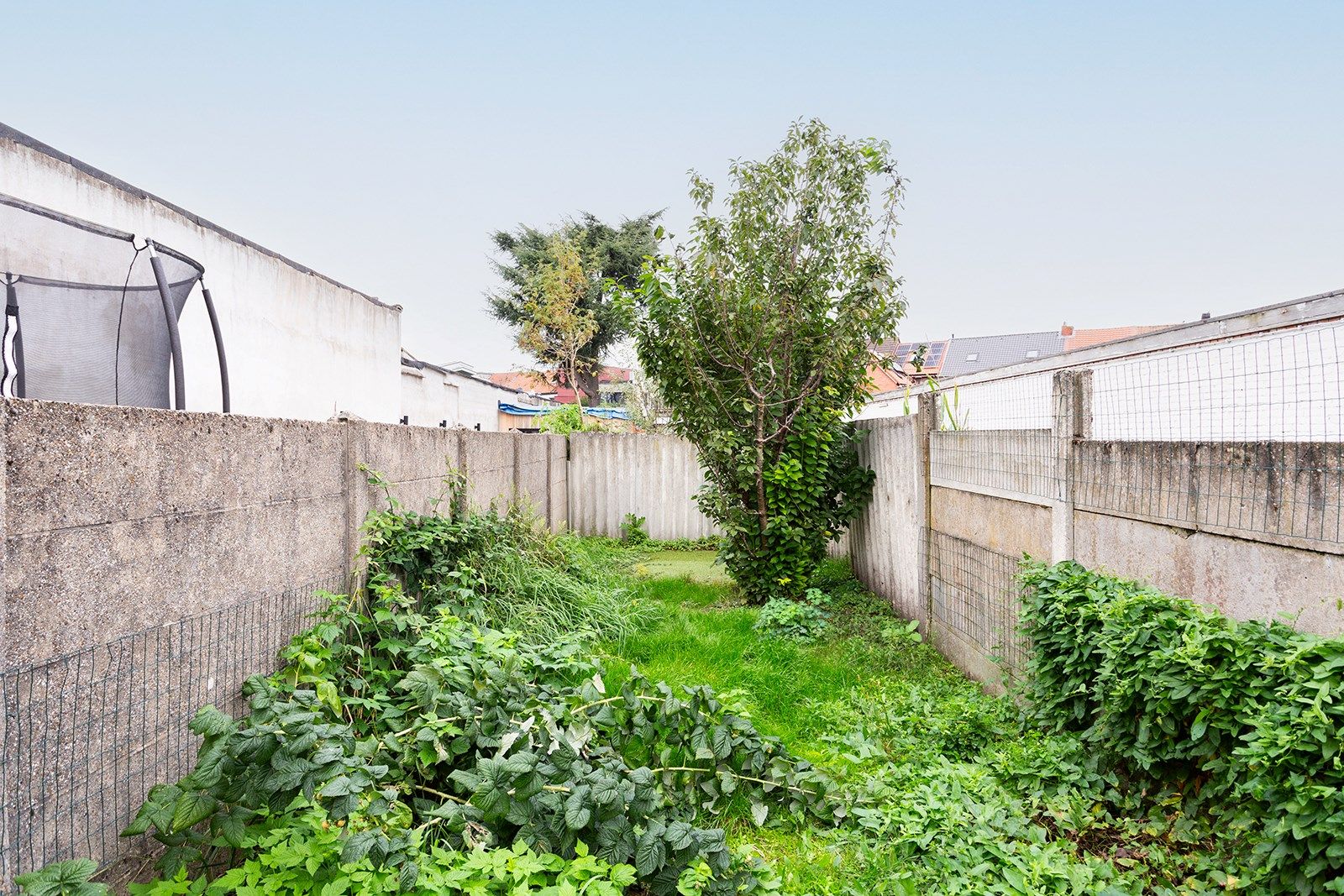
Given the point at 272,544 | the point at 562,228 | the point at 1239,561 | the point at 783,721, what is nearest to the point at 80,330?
the point at 272,544

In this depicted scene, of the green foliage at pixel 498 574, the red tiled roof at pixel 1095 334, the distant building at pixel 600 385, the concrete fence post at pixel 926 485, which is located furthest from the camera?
the distant building at pixel 600 385

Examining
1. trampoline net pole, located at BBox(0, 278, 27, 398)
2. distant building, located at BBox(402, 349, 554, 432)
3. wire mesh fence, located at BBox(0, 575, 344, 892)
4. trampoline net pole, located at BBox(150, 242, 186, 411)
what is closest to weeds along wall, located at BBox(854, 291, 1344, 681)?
wire mesh fence, located at BBox(0, 575, 344, 892)

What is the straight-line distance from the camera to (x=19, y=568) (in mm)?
1375

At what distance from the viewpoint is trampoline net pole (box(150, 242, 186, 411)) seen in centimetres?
272

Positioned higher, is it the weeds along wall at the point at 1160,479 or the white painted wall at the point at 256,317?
the white painted wall at the point at 256,317

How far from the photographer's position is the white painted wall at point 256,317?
5059mm

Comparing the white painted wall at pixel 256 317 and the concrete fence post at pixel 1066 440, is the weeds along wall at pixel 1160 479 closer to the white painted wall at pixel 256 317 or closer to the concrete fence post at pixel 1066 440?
the concrete fence post at pixel 1066 440

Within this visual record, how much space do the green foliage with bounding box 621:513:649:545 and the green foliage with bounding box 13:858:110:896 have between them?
8.27m

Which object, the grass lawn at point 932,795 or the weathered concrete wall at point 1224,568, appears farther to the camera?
the grass lawn at point 932,795

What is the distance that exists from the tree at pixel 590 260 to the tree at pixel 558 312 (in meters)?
0.56

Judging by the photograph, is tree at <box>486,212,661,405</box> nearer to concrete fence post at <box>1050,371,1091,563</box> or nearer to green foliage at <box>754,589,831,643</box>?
green foliage at <box>754,589,831,643</box>

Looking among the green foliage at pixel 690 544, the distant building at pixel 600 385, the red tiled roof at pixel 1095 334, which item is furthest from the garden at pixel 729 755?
the red tiled roof at pixel 1095 334

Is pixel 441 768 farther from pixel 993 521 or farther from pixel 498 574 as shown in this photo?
pixel 993 521

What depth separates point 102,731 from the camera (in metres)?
1.59
